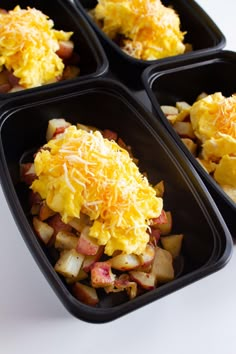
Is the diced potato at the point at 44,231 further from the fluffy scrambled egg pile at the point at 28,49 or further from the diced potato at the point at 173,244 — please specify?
the fluffy scrambled egg pile at the point at 28,49

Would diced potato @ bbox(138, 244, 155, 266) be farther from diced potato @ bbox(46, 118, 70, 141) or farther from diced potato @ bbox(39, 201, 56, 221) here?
diced potato @ bbox(46, 118, 70, 141)

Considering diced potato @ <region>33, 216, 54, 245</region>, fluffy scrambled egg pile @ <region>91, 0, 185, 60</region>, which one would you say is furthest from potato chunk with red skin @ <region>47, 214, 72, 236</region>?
fluffy scrambled egg pile @ <region>91, 0, 185, 60</region>

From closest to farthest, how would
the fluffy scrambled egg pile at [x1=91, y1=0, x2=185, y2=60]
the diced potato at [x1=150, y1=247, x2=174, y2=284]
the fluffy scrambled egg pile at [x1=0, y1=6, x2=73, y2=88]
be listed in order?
the diced potato at [x1=150, y1=247, x2=174, y2=284], the fluffy scrambled egg pile at [x1=0, y1=6, x2=73, y2=88], the fluffy scrambled egg pile at [x1=91, y1=0, x2=185, y2=60]

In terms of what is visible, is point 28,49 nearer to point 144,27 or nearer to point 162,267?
point 144,27

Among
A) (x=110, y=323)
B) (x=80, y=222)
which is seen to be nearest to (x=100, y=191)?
(x=80, y=222)

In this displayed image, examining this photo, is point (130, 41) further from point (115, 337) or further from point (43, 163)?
point (115, 337)

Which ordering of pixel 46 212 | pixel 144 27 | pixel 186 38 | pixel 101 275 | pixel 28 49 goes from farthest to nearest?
pixel 186 38
pixel 144 27
pixel 28 49
pixel 46 212
pixel 101 275
